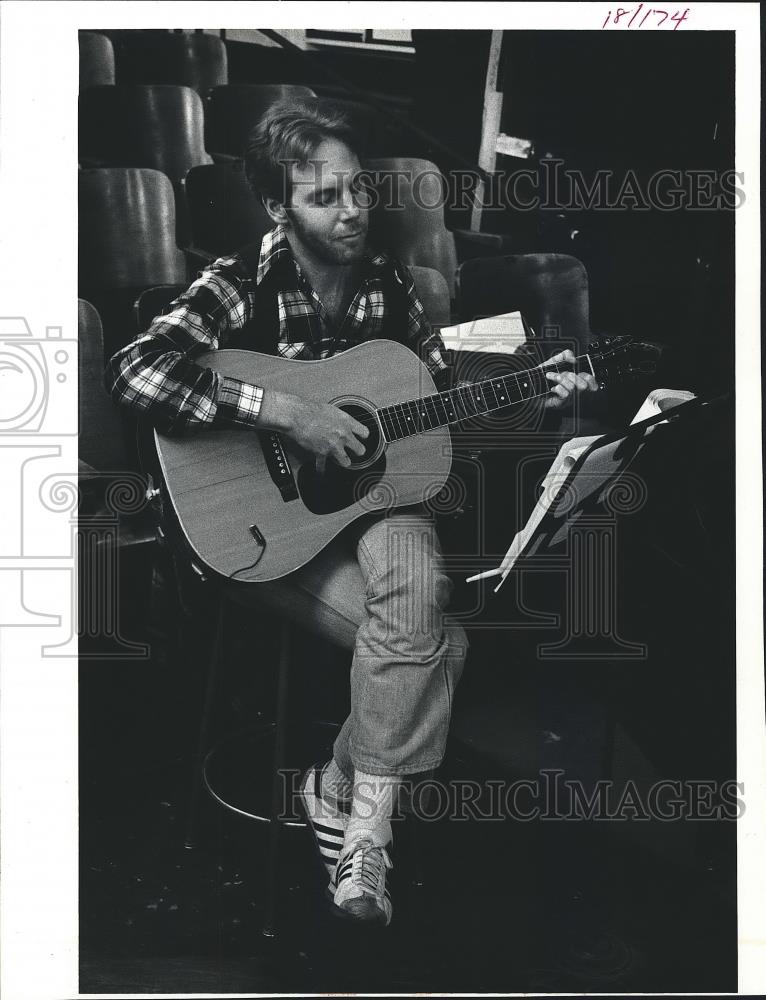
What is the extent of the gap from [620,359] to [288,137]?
2.70 feet

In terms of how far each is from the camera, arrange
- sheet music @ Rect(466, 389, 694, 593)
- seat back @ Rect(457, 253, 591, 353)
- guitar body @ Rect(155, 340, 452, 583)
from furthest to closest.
A: seat back @ Rect(457, 253, 591, 353), guitar body @ Rect(155, 340, 452, 583), sheet music @ Rect(466, 389, 694, 593)

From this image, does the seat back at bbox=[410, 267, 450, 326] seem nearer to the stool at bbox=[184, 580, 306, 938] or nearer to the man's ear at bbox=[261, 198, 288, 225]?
the man's ear at bbox=[261, 198, 288, 225]

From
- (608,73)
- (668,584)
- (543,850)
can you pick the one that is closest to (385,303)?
(608,73)

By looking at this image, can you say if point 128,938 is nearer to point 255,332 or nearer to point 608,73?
point 255,332

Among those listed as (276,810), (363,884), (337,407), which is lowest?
(363,884)

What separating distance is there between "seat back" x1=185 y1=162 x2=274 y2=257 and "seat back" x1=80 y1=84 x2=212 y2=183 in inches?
2.5

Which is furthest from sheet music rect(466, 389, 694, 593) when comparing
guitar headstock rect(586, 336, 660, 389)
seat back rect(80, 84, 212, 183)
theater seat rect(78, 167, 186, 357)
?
seat back rect(80, 84, 212, 183)

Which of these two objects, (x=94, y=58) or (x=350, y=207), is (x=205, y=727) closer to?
(x=350, y=207)

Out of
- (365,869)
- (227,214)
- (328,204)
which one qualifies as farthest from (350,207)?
(365,869)

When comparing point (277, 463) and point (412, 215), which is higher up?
point (412, 215)

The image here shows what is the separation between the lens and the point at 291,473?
6.65ft

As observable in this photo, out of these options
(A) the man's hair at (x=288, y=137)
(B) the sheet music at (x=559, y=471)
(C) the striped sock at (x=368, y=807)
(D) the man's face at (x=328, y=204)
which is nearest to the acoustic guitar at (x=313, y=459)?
(B) the sheet music at (x=559, y=471)

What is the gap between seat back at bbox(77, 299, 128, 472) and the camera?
2088 mm

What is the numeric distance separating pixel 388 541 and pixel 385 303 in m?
0.49
